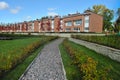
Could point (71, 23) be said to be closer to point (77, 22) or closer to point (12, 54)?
point (77, 22)

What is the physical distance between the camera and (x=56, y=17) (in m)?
85.9

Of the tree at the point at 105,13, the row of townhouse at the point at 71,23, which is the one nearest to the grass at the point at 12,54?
the row of townhouse at the point at 71,23

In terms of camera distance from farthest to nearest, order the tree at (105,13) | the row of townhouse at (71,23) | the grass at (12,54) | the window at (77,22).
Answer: the tree at (105,13) → the window at (77,22) → the row of townhouse at (71,23) → the grass at (12,54)

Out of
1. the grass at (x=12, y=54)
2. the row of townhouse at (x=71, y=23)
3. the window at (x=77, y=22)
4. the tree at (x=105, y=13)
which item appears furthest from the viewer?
the tree at (x=105, y=13)

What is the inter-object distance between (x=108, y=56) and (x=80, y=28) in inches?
2144

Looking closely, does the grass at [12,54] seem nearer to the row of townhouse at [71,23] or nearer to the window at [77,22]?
the row of townhouse at [71,23]

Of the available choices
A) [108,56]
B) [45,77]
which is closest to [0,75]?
[45,77]

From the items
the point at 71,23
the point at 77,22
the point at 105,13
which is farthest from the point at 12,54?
the point at 105,13

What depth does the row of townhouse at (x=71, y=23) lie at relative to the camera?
216 ft

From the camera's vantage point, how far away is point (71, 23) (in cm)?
7425

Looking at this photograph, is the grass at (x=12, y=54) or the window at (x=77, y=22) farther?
the window at (x=77, y=22)

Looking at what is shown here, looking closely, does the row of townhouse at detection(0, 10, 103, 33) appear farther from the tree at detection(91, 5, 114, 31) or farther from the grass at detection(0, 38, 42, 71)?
Answer: the grass at detection(0, 38, 42, 71)

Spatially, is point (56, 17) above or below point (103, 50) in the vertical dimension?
above

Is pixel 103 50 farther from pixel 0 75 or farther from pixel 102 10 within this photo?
pixel 102 10
